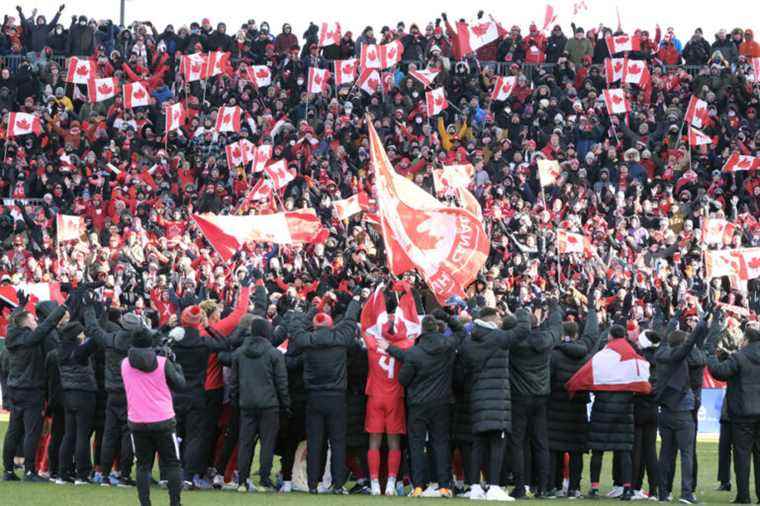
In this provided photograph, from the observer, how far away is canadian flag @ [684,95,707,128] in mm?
37494

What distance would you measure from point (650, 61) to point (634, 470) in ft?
79.7

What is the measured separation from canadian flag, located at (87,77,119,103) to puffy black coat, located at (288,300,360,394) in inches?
868

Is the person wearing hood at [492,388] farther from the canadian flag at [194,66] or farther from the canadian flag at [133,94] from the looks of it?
the canadian flag at [194,66]

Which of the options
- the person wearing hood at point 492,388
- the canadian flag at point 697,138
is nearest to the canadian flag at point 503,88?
the canadian flag at point 697,138

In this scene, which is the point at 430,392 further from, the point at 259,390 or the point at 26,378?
the point at 26,378

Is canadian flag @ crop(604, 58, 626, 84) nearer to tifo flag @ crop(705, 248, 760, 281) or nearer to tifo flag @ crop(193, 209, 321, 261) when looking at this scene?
tifo flag @ crop(705, 248, 760, 281)

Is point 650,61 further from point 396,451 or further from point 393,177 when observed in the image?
point 396,451

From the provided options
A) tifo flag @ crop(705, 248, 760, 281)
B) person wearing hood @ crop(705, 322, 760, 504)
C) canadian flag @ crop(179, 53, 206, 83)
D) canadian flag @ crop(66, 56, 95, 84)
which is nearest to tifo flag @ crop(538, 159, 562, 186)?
tifo flag @ crop(705, 248, 760, 281)

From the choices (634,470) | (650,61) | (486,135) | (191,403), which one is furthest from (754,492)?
(650,61)

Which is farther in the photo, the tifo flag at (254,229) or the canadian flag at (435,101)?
the canadian flag at (435,101)

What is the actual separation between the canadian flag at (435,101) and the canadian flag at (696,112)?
542cm

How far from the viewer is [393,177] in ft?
81.1

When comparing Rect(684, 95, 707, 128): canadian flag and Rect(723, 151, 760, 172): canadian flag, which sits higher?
Rect(684, 95, 707, 128): canadian flag

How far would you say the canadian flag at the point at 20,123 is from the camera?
36.7 m
